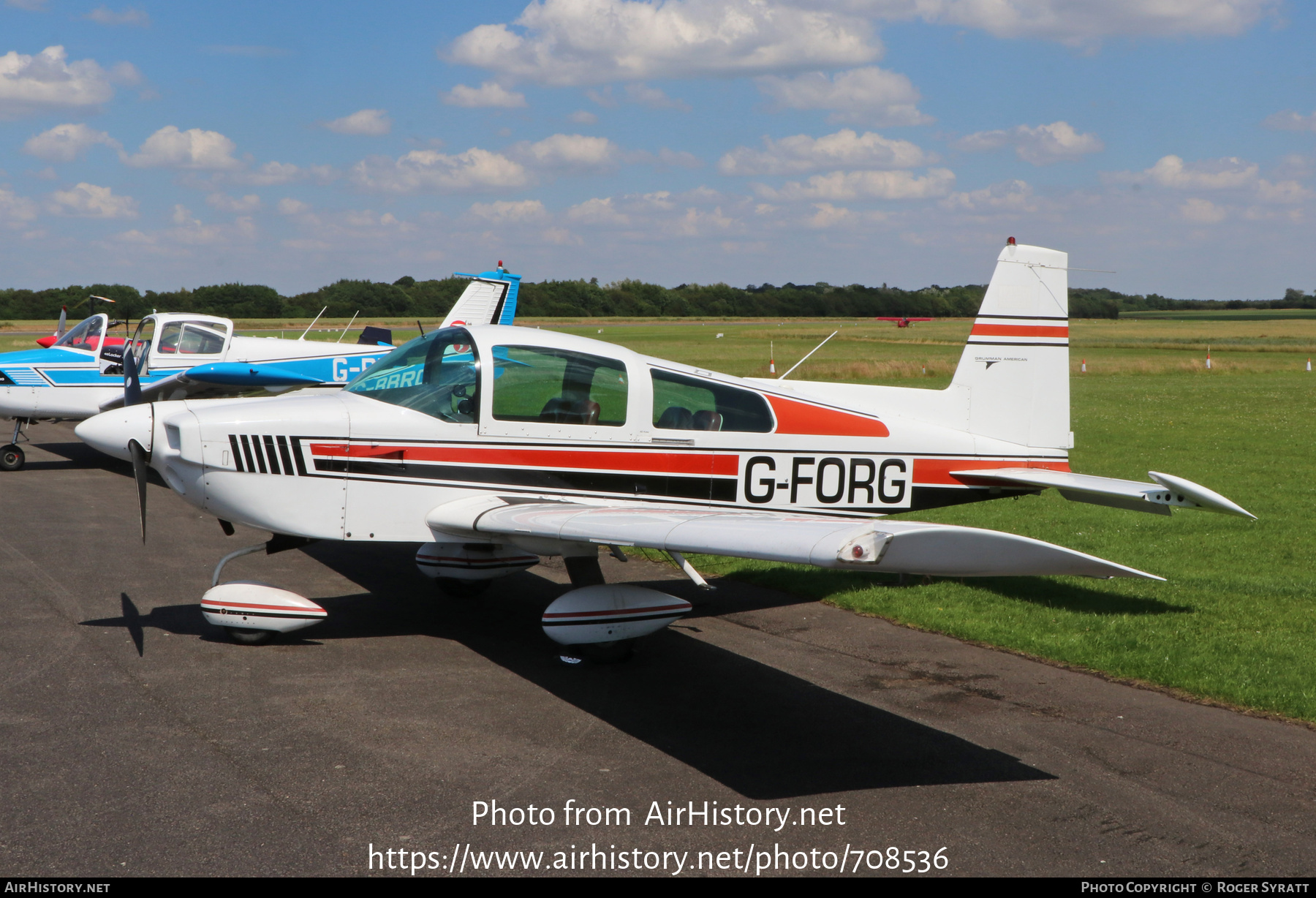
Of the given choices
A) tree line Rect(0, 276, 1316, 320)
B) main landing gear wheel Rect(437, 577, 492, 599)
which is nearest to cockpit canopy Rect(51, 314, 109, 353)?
main landing gear wheel Rect(437, 577, 492, 599)

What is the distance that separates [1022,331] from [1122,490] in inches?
77.1

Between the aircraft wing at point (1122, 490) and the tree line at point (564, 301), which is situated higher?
the tree line at point (564, 301)

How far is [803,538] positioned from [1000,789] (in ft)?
4.78

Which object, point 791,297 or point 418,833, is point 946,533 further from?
point 791,297

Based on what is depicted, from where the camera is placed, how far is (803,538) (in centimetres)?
429

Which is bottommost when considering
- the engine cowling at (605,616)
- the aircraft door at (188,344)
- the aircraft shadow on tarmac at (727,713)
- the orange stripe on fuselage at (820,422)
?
the aircraft shadow on tarmac at (727,713)

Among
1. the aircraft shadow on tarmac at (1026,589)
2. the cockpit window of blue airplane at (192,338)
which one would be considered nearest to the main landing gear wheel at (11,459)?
the cockpit window of blue airplane at (192,338)

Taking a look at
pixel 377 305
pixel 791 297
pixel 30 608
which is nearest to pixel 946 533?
pixel 30 608

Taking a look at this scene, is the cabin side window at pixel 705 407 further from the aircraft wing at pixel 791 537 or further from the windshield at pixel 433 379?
the windshield at pixel 433 379

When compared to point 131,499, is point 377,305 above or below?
above

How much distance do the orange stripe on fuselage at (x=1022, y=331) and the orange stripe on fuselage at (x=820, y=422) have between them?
1.36 m

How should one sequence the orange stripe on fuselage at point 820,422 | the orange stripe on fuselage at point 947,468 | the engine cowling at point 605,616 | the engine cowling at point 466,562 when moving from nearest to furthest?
the engine cowling at point 605,616 → the orange stripe on fuselage at point 820,422 → the engine cowling at point 466,562 → the orange stripe on fuselage at point 947,468

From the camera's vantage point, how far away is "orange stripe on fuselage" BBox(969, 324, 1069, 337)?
7.92m

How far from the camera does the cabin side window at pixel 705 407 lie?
6793 mm
